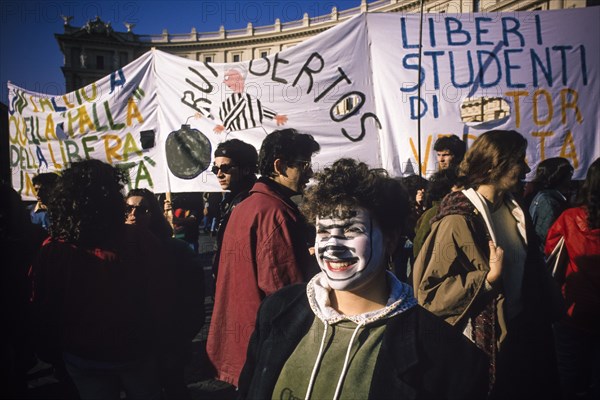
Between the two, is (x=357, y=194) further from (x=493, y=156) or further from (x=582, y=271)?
(x=582, y=271)

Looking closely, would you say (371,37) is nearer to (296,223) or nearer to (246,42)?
(296,223)

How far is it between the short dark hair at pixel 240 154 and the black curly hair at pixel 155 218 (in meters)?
0.82

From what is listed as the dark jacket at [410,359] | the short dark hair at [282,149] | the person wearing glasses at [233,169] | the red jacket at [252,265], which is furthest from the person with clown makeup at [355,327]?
the person wearing glasses at [233,169]

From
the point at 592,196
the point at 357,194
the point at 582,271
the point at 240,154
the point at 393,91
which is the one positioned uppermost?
the point at 393,91

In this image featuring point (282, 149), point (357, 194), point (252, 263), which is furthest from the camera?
point (282, 149)

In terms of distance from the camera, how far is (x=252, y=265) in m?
2.13

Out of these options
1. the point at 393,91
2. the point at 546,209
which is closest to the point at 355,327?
the point at 393,91

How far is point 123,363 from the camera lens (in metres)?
2.20

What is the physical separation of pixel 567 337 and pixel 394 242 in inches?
74.4

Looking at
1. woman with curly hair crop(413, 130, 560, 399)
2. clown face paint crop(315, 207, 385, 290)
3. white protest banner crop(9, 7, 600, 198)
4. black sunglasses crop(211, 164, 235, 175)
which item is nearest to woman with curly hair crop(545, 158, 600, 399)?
woman with curly hair crop(413, 130, 560, 399)

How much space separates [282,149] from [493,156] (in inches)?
43.2

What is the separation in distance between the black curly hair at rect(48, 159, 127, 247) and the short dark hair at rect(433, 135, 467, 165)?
2.46m

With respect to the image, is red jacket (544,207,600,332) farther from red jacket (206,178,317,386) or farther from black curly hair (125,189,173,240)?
black curly hair (125,189,173,240)

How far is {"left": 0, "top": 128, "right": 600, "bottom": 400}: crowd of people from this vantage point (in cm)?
135
